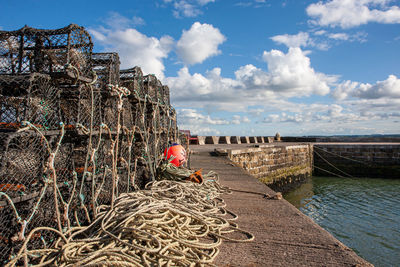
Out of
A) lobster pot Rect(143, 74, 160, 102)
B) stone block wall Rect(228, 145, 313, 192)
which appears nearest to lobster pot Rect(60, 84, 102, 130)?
lobster pot Rect(143, 74, 160, 102)

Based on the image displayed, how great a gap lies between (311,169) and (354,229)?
9.55 metres

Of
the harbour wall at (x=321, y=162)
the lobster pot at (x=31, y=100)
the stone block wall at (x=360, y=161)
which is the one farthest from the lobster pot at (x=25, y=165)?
the stone block wall at (x=360, y=161)

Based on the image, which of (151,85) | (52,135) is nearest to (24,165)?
(52,135)

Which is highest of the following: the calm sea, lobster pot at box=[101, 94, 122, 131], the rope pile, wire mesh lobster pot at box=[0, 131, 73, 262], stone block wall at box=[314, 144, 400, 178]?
lobster pot at box=[101, 94, 122, 131]

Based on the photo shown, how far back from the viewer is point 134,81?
3.54 meters

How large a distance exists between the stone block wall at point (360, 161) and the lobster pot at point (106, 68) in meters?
14.6

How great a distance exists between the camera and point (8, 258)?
1.71 m

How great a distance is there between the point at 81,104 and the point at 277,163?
10638 mm

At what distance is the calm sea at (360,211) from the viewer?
509 centimetres

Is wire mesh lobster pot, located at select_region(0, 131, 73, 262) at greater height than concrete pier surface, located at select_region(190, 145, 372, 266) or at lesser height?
greater

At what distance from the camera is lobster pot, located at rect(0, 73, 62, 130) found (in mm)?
2094

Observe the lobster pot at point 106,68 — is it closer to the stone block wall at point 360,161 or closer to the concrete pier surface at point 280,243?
the concrete pier surface at point 280,243

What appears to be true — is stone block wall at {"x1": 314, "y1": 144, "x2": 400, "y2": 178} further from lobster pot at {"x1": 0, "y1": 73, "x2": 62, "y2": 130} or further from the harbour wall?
lobster pot at {"x1": 0, "y1": 73, "x2": 62, "y2": 130}

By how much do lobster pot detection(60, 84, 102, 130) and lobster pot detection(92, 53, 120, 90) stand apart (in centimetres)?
34
